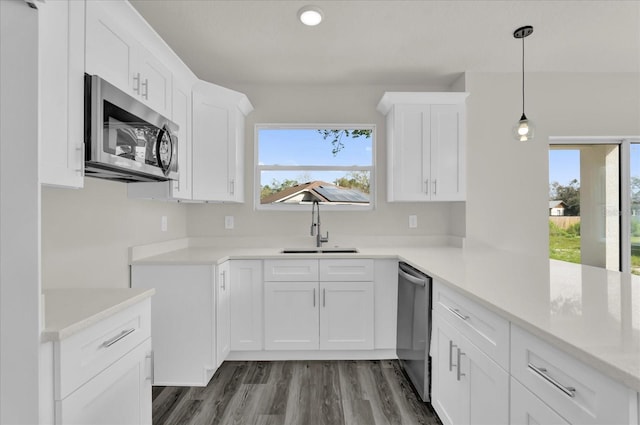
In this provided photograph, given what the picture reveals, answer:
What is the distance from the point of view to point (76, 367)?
39.5 inches

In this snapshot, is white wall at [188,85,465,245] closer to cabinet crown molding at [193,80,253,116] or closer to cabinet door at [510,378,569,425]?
cabinet crown molding at [193,80,253,116]

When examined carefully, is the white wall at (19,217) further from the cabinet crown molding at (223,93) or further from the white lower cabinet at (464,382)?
the cabinet crown molding at (223,93)

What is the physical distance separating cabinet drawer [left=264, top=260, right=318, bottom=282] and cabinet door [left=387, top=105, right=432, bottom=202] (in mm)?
1024

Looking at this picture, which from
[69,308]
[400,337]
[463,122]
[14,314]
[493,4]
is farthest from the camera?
[463,122]

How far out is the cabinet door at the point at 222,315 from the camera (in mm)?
2281

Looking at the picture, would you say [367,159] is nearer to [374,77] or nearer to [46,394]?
[374,77]

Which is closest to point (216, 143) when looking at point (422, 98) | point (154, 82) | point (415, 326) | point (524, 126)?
point (154, 82)

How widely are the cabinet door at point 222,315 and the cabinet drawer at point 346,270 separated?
0.74m

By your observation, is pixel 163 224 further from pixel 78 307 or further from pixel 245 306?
pixel 78 307

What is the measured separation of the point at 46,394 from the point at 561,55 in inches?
146

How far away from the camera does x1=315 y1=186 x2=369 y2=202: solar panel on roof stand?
3.21 meters

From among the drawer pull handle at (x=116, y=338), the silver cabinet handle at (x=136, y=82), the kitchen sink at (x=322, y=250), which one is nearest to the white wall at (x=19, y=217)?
the drawer pull handle at (x=116, y=338)

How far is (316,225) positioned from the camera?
3.08 meters

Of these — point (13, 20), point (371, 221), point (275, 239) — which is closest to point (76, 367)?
point (13, 20)
